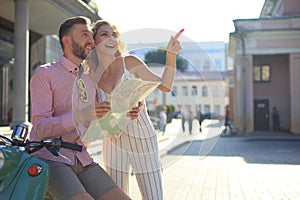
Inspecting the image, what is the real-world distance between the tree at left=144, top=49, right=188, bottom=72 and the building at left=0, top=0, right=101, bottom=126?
9494 mm

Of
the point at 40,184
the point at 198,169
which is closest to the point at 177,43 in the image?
the point at 40,184

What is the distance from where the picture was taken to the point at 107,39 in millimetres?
2555

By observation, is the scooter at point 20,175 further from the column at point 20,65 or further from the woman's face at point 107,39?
the column at point 20,65

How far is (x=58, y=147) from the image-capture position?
1.95 meters

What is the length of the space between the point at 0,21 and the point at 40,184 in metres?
13.6

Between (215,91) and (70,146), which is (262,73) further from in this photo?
(70,146)

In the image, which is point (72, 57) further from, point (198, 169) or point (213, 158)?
point (213, 158)

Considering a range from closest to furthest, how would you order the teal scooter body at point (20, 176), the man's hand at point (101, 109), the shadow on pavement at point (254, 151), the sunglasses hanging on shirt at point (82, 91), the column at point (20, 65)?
the teal scooter body at point (20, 176) → the man's hand at point (101, 109) → the sunglasses hanging on shirt at point (82, 91) → the shadow on pavement at point (254, 151) → the column at point (20, 65)

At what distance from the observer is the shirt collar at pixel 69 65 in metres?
2.29

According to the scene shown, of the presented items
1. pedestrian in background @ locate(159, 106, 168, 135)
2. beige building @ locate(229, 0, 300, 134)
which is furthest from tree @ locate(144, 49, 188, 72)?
beige building @ locate(229, 0, 300, 134)

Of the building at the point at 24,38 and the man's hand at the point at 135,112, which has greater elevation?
the building at the point at 24,38

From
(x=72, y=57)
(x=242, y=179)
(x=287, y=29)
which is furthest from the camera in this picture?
(x=287, y=29)

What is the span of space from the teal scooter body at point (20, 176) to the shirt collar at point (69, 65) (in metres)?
0.64

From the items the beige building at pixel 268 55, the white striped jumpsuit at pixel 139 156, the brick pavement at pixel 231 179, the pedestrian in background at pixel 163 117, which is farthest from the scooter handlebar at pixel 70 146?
the beige building at pixel 268 55
